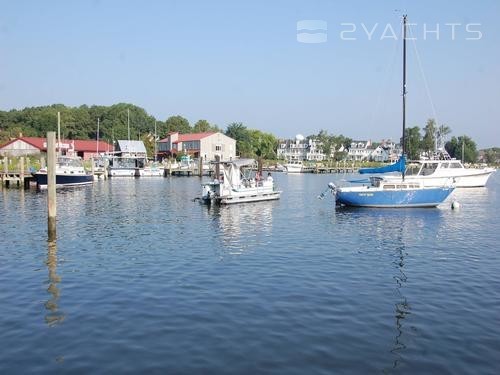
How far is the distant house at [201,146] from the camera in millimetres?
127875

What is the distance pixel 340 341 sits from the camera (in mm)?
11000

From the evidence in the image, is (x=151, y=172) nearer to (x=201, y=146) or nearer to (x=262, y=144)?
(x=201, y=146)

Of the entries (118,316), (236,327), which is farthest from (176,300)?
(236,327)

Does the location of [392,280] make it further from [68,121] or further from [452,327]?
[68,121]

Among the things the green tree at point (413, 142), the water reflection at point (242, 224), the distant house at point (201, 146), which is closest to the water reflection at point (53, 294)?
the water reflection at point (242, 224)

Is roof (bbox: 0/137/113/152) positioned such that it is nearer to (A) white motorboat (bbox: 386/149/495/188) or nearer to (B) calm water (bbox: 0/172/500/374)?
(A) white motorboat (bbox: 386/149/495/188)

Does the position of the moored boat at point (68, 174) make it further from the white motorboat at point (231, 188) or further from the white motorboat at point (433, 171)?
the white motorboat at point (433, 171)

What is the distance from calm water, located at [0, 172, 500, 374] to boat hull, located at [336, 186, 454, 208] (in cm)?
875

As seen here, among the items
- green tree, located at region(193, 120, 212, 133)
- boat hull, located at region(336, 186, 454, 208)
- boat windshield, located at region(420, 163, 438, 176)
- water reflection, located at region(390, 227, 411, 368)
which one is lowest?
water reflection, located at region(390, 227, 411, 368)

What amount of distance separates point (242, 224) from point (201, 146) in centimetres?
9858

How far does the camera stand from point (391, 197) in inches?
1476

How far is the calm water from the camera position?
10.2 meters

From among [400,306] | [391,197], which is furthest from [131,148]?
[400,306]

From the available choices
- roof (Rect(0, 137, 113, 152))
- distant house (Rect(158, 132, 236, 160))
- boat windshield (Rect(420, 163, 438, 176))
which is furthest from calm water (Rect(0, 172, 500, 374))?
distant house (Rect(158, 132, 236, 160))
